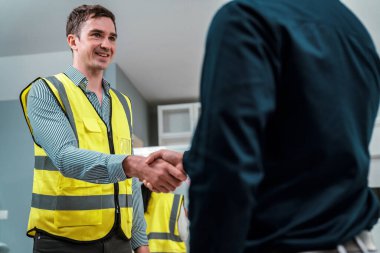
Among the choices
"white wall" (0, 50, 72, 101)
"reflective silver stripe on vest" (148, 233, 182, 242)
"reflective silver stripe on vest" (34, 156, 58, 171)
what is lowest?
"reflective silver stripe on vest" (148, 233, 182, 242)

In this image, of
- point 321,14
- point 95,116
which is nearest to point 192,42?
point 95,116

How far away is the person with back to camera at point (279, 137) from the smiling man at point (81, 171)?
1.93 ft

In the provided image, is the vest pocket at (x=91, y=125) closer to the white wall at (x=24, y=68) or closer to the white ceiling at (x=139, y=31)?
the white ceiling at (x=139, y=31)

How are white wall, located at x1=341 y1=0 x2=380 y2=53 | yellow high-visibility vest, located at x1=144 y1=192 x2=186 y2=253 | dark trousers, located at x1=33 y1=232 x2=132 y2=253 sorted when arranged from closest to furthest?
dark trousers, located at x1=33 y1=232 x2=132 y2=253
yellow high-visibility vest, located at x1=144 y1=192 x2=186 y2=253
white wall, located at x1=341 y1=0 x2=380 y2=53

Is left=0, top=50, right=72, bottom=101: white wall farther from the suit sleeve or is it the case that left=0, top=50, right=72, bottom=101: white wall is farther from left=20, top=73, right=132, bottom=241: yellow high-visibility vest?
the suit sleeve

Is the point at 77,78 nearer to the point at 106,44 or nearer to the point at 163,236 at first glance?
the point at 106,44

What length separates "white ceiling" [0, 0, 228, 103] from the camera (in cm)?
400

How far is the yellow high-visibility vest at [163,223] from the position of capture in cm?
327

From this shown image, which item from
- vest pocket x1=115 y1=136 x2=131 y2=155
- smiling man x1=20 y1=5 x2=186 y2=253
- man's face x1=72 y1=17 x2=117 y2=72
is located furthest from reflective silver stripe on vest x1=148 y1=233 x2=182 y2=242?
man's face x1=72 y1=17 x2=117 y2=72

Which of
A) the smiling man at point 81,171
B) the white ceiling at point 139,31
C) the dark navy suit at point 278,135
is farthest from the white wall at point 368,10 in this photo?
the dark navy suit at point 278,135

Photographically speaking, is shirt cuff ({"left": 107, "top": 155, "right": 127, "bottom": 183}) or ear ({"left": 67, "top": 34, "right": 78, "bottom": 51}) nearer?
shirt cuff ({"left": 107, "top": 155, "right": 127, "bottom": 183})

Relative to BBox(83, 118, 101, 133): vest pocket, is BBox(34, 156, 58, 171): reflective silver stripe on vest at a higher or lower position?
lower

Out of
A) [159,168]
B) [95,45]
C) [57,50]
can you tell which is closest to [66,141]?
[159,168]

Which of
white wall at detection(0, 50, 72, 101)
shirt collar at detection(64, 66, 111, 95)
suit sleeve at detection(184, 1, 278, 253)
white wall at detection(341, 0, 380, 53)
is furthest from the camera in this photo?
white wall at detection(0, 50, 72, 101)
